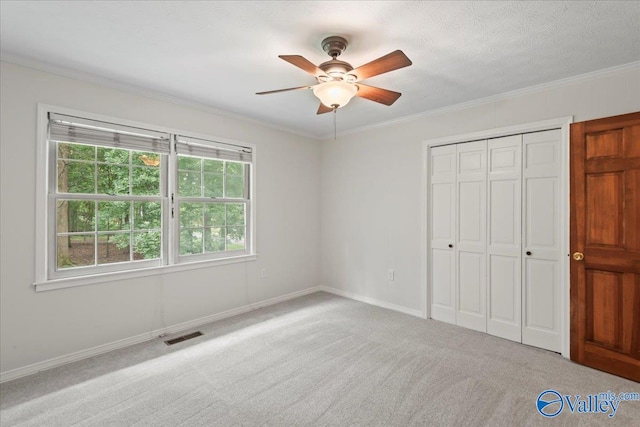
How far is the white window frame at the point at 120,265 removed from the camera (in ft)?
8.37

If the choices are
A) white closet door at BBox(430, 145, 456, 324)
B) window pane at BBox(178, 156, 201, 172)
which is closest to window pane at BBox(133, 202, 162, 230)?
window pane at BBox(178, 156, 201, 172)

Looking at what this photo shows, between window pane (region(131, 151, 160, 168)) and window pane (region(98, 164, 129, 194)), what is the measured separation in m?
0.12

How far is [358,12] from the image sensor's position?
6.10ft

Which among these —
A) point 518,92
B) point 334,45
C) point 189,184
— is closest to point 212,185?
point 189,184

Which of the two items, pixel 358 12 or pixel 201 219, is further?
pixel 201 219

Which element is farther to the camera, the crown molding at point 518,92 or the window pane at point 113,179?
the window pane at point 113,179

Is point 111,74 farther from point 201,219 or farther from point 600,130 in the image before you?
point 600,130

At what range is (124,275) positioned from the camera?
3.00m

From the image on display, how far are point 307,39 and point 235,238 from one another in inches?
105

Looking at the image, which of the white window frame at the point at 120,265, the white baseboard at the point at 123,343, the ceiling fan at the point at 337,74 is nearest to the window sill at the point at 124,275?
the white window frame at the point at 120,265

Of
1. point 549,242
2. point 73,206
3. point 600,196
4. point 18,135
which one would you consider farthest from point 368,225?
point 18,135

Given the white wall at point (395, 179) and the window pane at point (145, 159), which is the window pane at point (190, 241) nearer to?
the window pane at point (145, 159)

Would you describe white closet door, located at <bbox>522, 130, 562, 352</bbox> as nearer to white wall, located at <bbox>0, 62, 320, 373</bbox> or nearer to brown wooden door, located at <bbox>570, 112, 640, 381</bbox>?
brown wooden door, located at <bbox>570, 112, 640, 381</bbox>

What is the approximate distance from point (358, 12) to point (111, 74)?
89.6 inches
